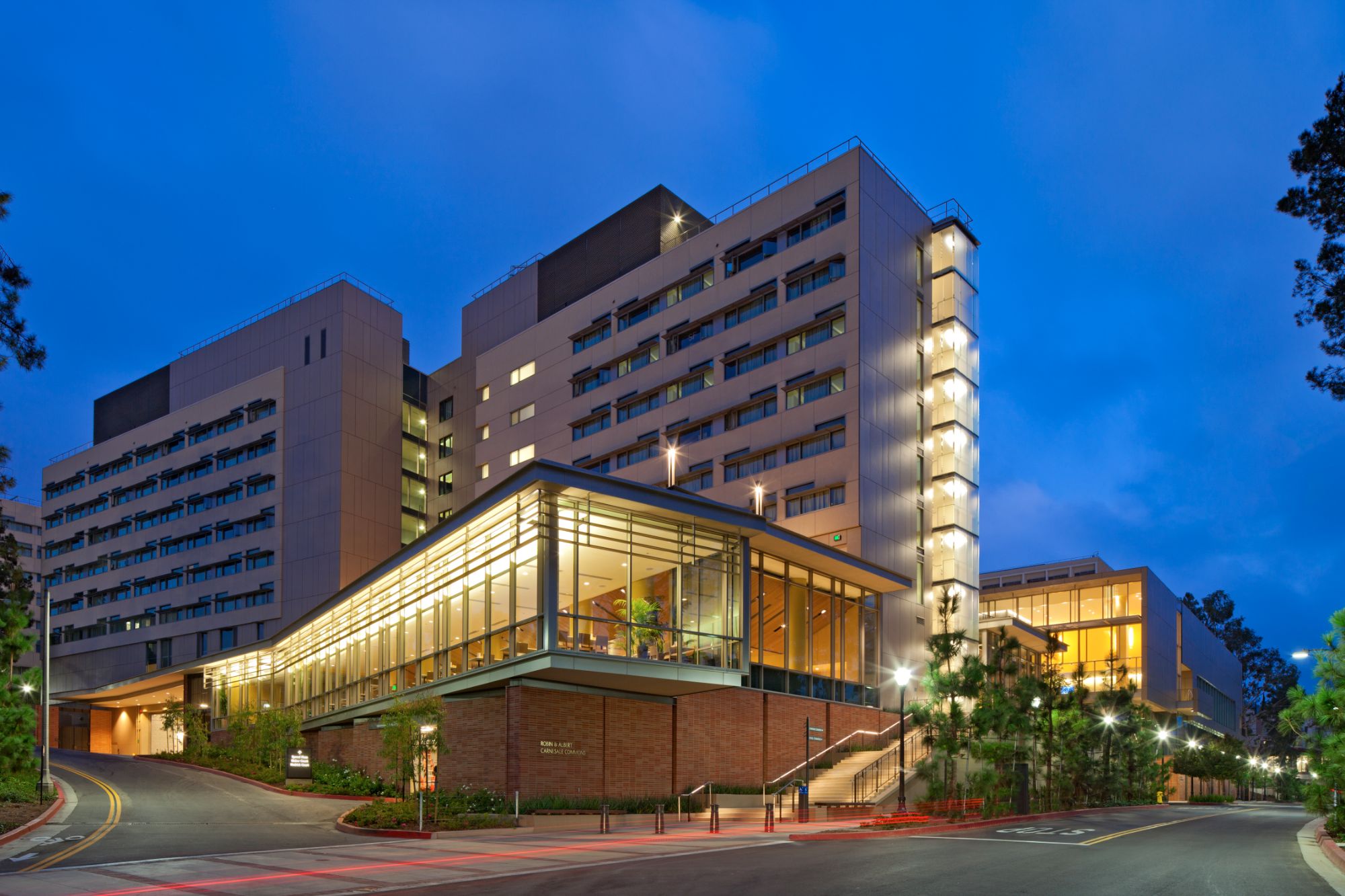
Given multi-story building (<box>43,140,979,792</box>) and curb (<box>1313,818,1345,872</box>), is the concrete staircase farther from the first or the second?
curb (<box>1313,818,1345,872</box>)

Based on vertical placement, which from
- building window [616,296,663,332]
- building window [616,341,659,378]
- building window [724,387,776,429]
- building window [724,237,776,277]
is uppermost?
building window [724,237,776,277]

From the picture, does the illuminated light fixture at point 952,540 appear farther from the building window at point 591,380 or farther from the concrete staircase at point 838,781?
the building window at point 591,380

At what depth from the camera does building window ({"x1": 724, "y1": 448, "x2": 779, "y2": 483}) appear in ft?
191

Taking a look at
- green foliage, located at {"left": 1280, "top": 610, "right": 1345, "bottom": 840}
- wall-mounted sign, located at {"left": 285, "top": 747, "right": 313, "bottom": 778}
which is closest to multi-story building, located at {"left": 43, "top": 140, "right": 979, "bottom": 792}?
wall-mounted sign, located at {"left": 285, "top": 747, "right": 313, "bottom": 778}

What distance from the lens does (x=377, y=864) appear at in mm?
21375

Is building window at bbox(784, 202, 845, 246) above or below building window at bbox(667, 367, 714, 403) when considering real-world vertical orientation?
above

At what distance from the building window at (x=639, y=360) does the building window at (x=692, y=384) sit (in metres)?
2.74

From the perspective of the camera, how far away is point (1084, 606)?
89.2 m

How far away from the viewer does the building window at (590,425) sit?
69.6 meters

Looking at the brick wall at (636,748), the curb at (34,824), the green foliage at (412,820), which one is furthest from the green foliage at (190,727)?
the brick wall at (636,748)

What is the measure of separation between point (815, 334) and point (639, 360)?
1453 cm

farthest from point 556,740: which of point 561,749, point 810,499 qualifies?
point 810,499

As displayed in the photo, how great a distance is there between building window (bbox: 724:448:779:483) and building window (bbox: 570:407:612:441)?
1160 cm

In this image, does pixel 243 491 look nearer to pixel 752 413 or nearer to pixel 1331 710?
pixel 752 413
